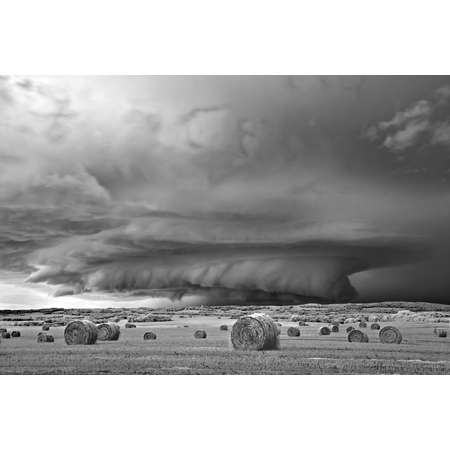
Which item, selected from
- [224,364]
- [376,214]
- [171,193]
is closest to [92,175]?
[171,193]

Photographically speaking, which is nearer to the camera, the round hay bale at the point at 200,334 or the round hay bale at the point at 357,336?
the round hay bale at the point at 200,334

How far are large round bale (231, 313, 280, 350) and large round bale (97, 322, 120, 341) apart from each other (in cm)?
192

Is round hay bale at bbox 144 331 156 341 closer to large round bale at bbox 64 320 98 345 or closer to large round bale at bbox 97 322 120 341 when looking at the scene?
large round bale at bbox 97 322 120 341

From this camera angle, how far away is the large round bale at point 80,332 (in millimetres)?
10234

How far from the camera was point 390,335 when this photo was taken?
10.5 metres

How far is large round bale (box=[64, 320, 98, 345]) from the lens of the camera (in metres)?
10.2

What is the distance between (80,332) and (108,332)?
0.43 meters

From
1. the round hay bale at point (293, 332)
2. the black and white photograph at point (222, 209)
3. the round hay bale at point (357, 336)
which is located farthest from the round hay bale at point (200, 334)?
the round hay bale at point (357, 336)

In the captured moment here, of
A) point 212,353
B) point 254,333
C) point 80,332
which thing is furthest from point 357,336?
point 80,332

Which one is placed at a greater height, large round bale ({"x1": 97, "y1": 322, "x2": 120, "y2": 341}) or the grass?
large round bale ({"x1": 97, "y1": 322, "x2": 120, "y2": 341})

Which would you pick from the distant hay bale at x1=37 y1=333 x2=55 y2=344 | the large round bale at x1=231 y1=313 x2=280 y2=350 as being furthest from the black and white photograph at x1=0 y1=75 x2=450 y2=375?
the large round bale at x1=231 y1=313 x2=280 y2=350

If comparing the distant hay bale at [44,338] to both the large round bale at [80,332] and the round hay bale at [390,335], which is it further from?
the round hay bale at [390,335]

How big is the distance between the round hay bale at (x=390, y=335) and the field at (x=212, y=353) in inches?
3.4

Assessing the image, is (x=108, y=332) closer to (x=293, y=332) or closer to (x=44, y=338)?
(x=44, y=338)
